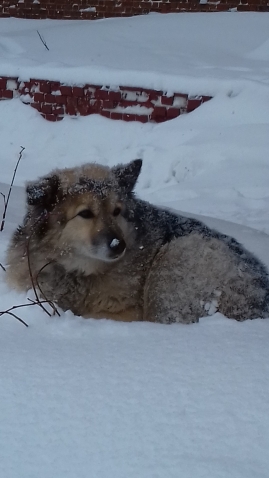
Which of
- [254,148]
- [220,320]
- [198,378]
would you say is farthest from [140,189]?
[198,378]

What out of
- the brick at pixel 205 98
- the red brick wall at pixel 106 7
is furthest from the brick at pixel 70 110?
the red brick wall at pixel 106 7

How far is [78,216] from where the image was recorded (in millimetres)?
3402

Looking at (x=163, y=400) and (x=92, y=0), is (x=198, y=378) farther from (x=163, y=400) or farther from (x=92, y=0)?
(x=92, y=0)

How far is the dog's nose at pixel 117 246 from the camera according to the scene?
3303mm

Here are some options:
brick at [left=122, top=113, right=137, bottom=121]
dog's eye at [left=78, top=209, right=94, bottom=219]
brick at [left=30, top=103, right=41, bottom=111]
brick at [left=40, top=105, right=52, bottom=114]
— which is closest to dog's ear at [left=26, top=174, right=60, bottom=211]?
dog's eye at [left=78, top=209, right=94, bottom=219]

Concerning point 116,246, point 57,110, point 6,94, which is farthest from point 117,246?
point 6,94

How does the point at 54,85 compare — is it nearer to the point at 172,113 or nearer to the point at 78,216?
the point at 172,113

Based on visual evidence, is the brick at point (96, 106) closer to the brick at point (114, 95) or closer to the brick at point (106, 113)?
the brick at point (106, 113)

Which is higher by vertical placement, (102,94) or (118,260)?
(102,94)

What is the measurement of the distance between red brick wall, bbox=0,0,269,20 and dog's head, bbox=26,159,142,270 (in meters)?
7.20

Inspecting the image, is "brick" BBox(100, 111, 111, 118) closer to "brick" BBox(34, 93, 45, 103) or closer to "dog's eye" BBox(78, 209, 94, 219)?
"brick" BBox(34, 93, 45, 103)

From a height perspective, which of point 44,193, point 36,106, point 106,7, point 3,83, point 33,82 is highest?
point 106,7

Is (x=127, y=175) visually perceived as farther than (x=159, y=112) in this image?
No

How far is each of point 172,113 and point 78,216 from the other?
430 cm
